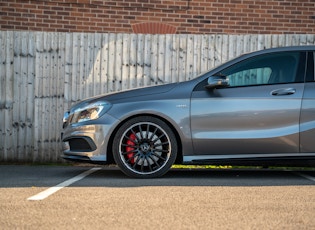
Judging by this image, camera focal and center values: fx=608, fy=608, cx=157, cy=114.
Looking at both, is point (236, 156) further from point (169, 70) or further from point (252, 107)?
point (169, 70)

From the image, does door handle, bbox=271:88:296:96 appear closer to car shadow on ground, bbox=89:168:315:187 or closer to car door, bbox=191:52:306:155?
car door, bbox=191:52:306:155

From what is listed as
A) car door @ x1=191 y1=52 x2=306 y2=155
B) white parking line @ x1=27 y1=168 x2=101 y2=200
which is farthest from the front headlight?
car door @ x1=191 y1=52 x2=306 y2=155

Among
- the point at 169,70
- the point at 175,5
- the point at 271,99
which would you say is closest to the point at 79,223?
the point at 271,99

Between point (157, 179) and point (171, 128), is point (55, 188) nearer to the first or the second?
point (157, 179)

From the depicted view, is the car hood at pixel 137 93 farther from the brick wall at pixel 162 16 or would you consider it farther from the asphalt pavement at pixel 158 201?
the brick wall at pixel 162 16

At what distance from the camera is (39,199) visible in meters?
5.30

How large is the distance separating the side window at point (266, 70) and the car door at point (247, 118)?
7 cm

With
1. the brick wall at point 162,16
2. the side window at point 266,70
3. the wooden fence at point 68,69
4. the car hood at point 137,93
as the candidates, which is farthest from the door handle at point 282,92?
the brick wall at point 162,16

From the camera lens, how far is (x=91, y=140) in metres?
7.03

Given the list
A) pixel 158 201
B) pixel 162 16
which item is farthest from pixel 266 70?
pixel 162 16

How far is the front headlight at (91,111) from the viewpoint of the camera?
278 inches

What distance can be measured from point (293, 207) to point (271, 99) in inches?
83.9

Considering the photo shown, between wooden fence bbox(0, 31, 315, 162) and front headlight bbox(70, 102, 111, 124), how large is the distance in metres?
2.29

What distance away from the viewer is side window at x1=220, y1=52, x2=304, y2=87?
278 inches
